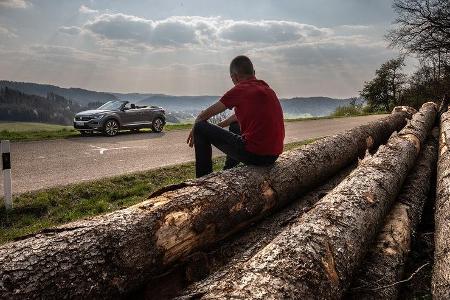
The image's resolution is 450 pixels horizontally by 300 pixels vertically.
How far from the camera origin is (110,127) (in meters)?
17.7

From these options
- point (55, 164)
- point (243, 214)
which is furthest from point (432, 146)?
point (55, 164)

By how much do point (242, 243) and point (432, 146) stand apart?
289 inches

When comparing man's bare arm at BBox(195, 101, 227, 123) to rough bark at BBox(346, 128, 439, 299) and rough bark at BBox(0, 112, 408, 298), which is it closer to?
rough bark at BBox(0, 112, 408, 298)

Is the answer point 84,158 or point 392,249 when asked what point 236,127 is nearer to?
point 392,249

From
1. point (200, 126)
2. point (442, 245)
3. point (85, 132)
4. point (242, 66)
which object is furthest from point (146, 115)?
point (442, 245)

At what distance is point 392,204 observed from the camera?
5.28 metres

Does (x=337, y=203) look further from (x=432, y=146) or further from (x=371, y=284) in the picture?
(x=432, y=146)

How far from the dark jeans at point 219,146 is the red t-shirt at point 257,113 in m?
0.12

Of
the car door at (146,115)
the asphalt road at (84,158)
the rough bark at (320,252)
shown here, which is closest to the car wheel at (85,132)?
the asphalt road at (84,158)

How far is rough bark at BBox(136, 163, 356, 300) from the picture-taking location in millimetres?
3309

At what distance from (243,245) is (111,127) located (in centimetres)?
1452

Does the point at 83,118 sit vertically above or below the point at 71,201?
above

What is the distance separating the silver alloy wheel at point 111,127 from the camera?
57.6 ft

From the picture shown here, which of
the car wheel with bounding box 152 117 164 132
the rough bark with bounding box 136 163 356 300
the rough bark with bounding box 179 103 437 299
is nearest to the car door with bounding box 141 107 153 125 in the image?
the car wheel with bounding box 152 117 164 132
